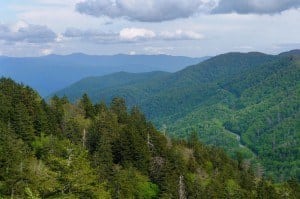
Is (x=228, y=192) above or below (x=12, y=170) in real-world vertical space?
below

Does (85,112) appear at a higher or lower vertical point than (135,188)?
higher

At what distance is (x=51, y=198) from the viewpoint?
34.9 metres

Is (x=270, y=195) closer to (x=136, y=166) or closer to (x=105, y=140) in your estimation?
(x=136, y=166)

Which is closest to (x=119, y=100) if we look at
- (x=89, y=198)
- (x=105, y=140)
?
(x=105, y=140)

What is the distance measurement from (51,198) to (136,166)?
169ft

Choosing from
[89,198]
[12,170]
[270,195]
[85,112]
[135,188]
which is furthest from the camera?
[85,112]

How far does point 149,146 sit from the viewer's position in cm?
9488

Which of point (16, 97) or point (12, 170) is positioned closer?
point (12, 170)

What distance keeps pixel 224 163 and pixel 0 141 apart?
7150 cm

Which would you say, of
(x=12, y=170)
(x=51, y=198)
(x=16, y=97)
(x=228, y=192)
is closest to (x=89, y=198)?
(x=51, y=198)

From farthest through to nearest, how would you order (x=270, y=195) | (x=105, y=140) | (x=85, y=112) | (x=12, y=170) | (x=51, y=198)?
(x=85, y=112), (x=270, y=195), (x=105, y=140), (x=12, y=170), (x=51, y=198)

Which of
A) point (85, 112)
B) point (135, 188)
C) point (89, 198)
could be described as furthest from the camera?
point (85, 112)

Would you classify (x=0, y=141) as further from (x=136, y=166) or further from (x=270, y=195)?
(x=270, y=195)

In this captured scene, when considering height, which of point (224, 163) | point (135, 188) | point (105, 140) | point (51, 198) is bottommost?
point (224, 163)
